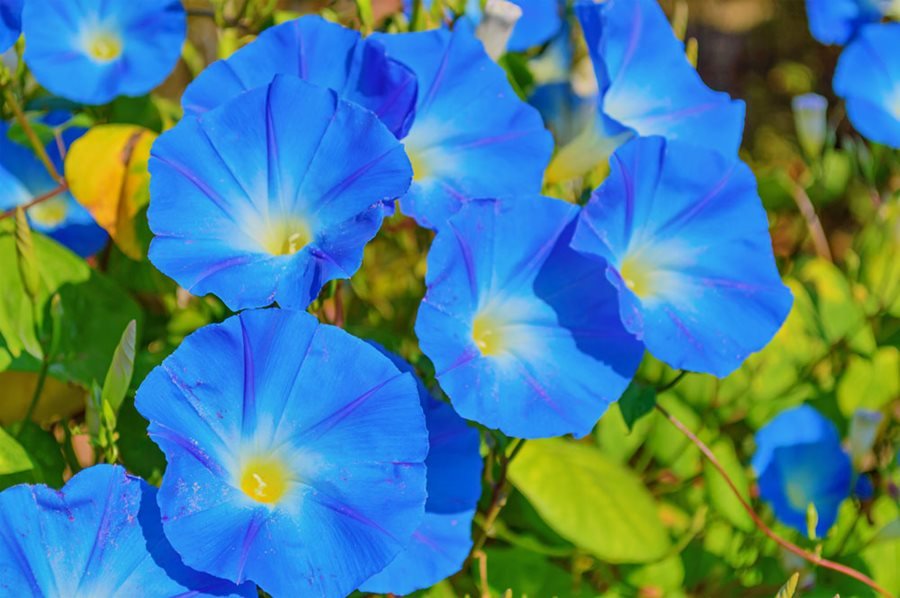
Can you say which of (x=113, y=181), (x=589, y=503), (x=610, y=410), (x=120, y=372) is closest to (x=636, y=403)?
(x=589, y=503)

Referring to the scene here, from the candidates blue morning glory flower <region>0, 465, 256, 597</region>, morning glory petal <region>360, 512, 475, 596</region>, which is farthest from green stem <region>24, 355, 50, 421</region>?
morning glory petal <region>360, 512, 475, 596</region>

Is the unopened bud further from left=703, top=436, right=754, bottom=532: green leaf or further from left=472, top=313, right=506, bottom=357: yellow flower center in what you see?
left=703, top=436, right=754, bottom=532: green leaf

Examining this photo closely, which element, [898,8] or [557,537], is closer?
[557,537]

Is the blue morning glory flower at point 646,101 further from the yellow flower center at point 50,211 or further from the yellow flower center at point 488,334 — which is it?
the yellow flower center at point 50,211

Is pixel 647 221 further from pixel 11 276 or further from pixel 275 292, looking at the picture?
pixel 11 276

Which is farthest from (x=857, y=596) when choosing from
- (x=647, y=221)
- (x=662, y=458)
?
(x=647, y=221)

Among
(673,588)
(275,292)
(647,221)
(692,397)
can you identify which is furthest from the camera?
(692,397)

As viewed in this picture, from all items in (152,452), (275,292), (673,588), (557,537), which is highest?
(275,292)

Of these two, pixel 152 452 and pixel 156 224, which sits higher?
pixel 156 224
